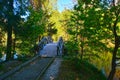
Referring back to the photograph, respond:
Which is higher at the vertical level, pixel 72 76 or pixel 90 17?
pixel 90 17

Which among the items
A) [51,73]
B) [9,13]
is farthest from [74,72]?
[9,13]

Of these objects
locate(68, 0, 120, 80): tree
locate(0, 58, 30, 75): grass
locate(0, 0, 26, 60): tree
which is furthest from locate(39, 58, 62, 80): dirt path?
locate(0, 0, 26, 60): tree

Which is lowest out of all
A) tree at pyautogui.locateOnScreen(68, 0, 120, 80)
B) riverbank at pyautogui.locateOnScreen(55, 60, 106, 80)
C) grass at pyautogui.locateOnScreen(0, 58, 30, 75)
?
riverbank at pyautogui.locateOnScreen(55, 60, 106, 80)

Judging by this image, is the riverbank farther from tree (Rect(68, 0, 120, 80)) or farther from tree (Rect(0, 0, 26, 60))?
tree (Rect(0, 0, 26, 60))

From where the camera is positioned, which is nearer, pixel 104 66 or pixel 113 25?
pixel 113 25

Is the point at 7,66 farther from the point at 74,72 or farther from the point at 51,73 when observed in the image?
the point at 74,72

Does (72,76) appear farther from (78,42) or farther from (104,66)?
(104,66)

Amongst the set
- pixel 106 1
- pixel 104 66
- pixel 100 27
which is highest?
pixel 106 1

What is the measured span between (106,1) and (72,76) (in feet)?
19.6

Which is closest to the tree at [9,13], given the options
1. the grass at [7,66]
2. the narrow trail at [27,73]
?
the grass at [7,66]

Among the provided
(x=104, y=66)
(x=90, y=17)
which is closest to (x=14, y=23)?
(x=90, y=17)

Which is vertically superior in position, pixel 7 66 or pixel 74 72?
pixel 7 66

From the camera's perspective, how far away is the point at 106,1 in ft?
74.3

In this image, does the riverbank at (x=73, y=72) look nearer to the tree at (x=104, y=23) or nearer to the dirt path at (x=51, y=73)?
the dirt path at (x=51, y=73)
